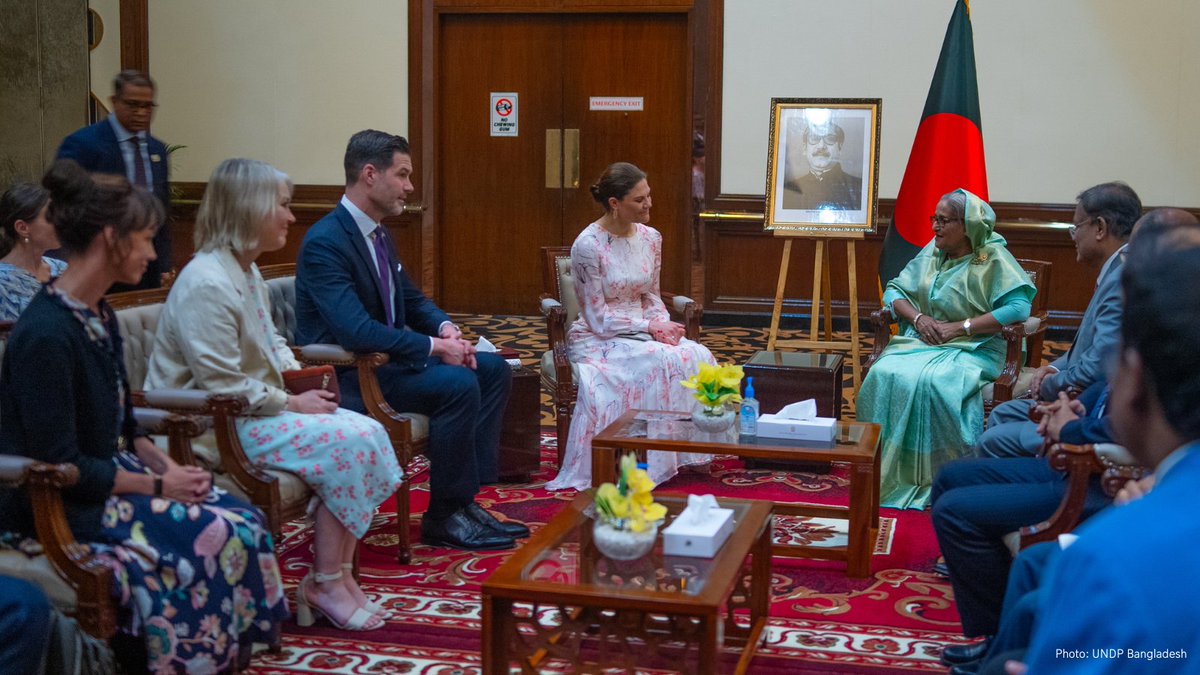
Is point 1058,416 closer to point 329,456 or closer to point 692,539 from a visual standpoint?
point 692,539

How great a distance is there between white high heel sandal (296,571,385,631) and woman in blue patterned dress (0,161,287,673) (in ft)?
1.94

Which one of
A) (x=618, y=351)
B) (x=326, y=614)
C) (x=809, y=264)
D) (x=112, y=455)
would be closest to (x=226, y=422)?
(x=112, y=455)

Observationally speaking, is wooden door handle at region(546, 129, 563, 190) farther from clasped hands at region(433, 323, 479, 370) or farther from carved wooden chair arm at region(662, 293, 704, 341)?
clasped hands at region(433, 323, 479, 370)

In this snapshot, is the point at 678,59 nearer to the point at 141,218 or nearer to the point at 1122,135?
the point at 1122,135

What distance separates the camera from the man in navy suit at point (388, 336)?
166 inches

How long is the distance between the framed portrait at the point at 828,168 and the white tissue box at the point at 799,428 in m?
3.00

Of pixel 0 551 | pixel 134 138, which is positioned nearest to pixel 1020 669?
pixel 0 551

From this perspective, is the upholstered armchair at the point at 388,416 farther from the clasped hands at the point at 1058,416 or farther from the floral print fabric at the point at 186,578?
the clasped hands at the point at 1058,416

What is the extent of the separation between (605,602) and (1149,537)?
1.75 meters

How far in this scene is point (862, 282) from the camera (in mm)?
9312

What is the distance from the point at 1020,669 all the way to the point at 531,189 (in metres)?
8.55

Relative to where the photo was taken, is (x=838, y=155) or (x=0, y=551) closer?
(x=0, y=551)

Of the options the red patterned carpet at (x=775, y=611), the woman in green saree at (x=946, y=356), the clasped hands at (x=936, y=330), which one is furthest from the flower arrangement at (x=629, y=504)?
the clasped hands at (x=936, y=330)

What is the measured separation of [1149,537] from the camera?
3.31ft
